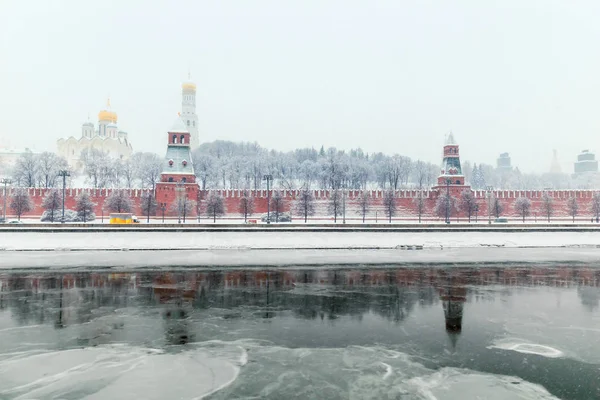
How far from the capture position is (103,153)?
70.4m

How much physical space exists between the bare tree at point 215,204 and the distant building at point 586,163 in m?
129

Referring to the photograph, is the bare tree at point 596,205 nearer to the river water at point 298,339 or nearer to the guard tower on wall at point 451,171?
the guard tower on wall at point 451,171

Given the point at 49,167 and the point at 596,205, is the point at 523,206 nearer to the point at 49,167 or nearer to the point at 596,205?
the point at 596,205

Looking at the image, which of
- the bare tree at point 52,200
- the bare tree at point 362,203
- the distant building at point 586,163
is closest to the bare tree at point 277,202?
the bare tree at point 362,203

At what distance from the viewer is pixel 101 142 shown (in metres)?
74.9

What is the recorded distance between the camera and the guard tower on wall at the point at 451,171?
43.2m

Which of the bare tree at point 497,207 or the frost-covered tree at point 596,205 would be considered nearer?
the frost-covered tree at point 596,205

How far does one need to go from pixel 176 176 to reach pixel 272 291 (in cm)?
3078

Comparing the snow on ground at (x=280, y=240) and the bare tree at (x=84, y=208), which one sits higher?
the bare tree at (x=84, y=208)

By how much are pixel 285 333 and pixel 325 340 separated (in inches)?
30.6

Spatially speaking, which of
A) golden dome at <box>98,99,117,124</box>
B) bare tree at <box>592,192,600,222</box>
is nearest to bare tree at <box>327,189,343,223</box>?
bare tree at <box>592,192,600,222</box>

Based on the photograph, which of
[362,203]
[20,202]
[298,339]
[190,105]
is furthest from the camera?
[190,105]

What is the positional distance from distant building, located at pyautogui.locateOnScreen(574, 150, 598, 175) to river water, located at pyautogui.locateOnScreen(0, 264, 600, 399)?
466 feet

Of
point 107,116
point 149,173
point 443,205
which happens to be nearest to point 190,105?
point 107,116
